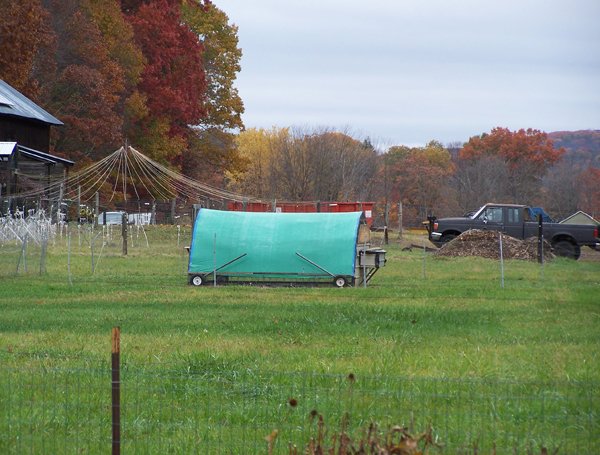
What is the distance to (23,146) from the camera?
47.7 meters

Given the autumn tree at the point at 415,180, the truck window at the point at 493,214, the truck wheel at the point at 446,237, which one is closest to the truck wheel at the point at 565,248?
the truck window at the point at 493,214

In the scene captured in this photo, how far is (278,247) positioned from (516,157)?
5796 centimetres

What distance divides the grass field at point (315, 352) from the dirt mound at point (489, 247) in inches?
467

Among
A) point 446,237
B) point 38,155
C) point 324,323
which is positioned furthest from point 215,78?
point 324,323

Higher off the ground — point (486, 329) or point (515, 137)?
point (515, 137)


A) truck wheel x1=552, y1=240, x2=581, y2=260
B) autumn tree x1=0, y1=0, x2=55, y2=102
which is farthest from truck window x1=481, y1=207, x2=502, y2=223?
autumn tree x1=0, y1=0, x2=55, y2=102

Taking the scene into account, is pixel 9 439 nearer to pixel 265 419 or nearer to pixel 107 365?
pixel 265 419

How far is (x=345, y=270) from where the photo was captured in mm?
24203

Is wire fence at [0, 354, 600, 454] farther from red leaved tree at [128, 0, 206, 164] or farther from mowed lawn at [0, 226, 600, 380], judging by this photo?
red leaved tree at [128, 0, 206, 164]

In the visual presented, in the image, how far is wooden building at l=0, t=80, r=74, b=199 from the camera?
144 ft

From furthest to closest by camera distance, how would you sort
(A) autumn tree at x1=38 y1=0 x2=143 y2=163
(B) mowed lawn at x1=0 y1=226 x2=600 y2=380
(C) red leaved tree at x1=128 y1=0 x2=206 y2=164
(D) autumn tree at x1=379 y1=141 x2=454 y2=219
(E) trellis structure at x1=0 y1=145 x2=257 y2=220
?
(D) autumn tree at x1=379 y1=141 x2=454 y2=219, (C) red leaved tree at x1=128 y1=0 x2=206 y2=164, (A) autumn tree at x1=38 y1=0 x2=143 y2=163, (E) trellis structure at x1=0 y1=145 x2=257 y2=220, (B) mowed lawn at x1=0 y1=226 x2=600 y2=380

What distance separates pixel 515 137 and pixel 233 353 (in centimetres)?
7118

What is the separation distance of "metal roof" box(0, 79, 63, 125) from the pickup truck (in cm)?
1975

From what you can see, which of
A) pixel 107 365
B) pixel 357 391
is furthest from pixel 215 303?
pixel 357 391
